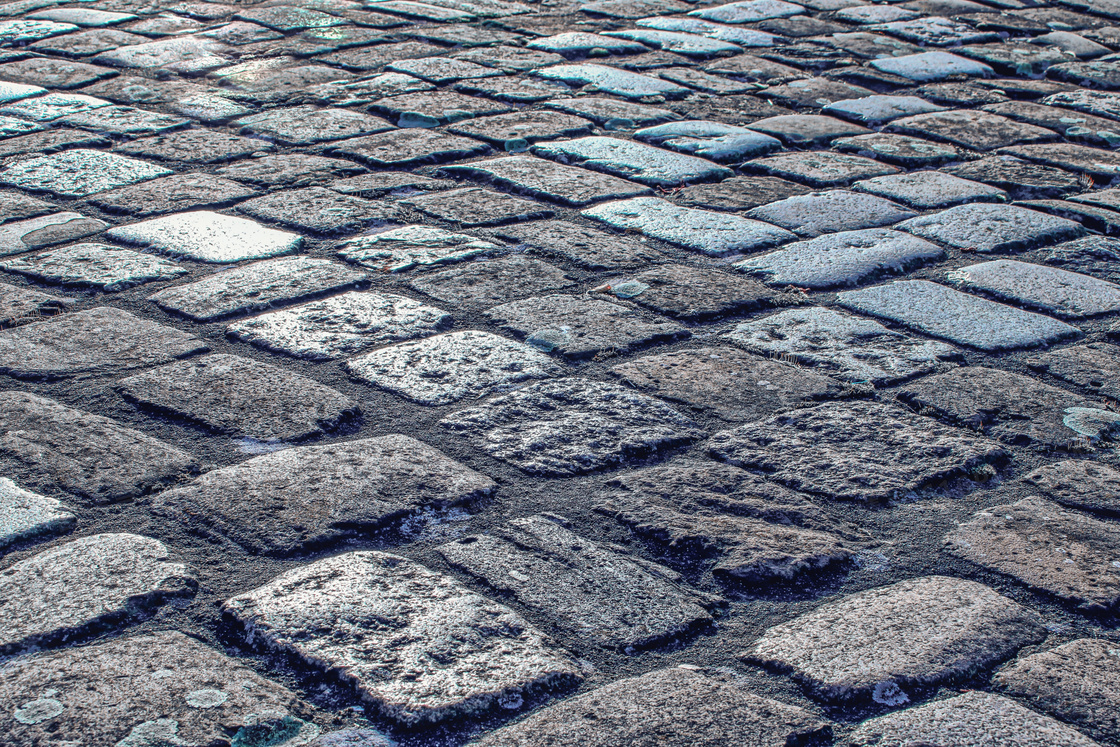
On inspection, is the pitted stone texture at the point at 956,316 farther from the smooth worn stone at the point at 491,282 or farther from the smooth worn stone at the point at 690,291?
the smooth worn stone at the point at 491,282

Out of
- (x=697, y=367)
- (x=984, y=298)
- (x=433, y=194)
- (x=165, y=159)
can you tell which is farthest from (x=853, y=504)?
(x=165, y=159)

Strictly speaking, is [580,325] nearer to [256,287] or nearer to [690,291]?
[690,291]

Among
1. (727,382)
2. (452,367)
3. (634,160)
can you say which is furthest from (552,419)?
(634,160)

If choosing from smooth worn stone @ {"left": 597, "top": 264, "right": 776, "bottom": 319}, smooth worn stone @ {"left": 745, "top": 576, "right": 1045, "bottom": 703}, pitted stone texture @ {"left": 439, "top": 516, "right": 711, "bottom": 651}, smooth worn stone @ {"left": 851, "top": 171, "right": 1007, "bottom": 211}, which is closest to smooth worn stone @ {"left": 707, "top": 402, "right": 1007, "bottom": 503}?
smooth worn stone @ {"left": 745, "top": 576, "right": 1045, "bottom": 703}

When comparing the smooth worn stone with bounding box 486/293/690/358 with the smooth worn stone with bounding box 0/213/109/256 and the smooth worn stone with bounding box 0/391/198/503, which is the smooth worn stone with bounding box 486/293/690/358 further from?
the smooth worn stone with bounding box 0/213/109/256

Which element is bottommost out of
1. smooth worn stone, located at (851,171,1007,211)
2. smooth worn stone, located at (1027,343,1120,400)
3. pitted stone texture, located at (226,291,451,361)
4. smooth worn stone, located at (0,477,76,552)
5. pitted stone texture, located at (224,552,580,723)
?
pitted stone texture, located at (224,552,580,723)

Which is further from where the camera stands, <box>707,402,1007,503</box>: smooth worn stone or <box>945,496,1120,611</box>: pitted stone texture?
<box>707,402,1007,503</box>: smooth worn stone

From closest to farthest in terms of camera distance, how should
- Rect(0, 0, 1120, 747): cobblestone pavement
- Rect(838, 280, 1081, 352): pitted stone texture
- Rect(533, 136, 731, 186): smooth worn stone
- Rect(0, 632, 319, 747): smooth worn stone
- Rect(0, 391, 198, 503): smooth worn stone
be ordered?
1. Rect(0, 632, 319, 747): smooth worn stone
2. Rect(0, 0, 1120, 747): cobblestone pavement
3. Rect(0, 391, 198, 503): smooth worn stone
4. Rect(838, 280, 1081, 352): pitted stone texture
5. Rect(533, 136, 731, 186): smooth worn stone

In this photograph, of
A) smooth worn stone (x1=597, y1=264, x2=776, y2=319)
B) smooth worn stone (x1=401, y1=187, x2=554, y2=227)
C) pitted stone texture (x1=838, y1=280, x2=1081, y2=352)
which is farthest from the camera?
smooth worn stone (x1=401, y1=187, x2=554, y2=227)
